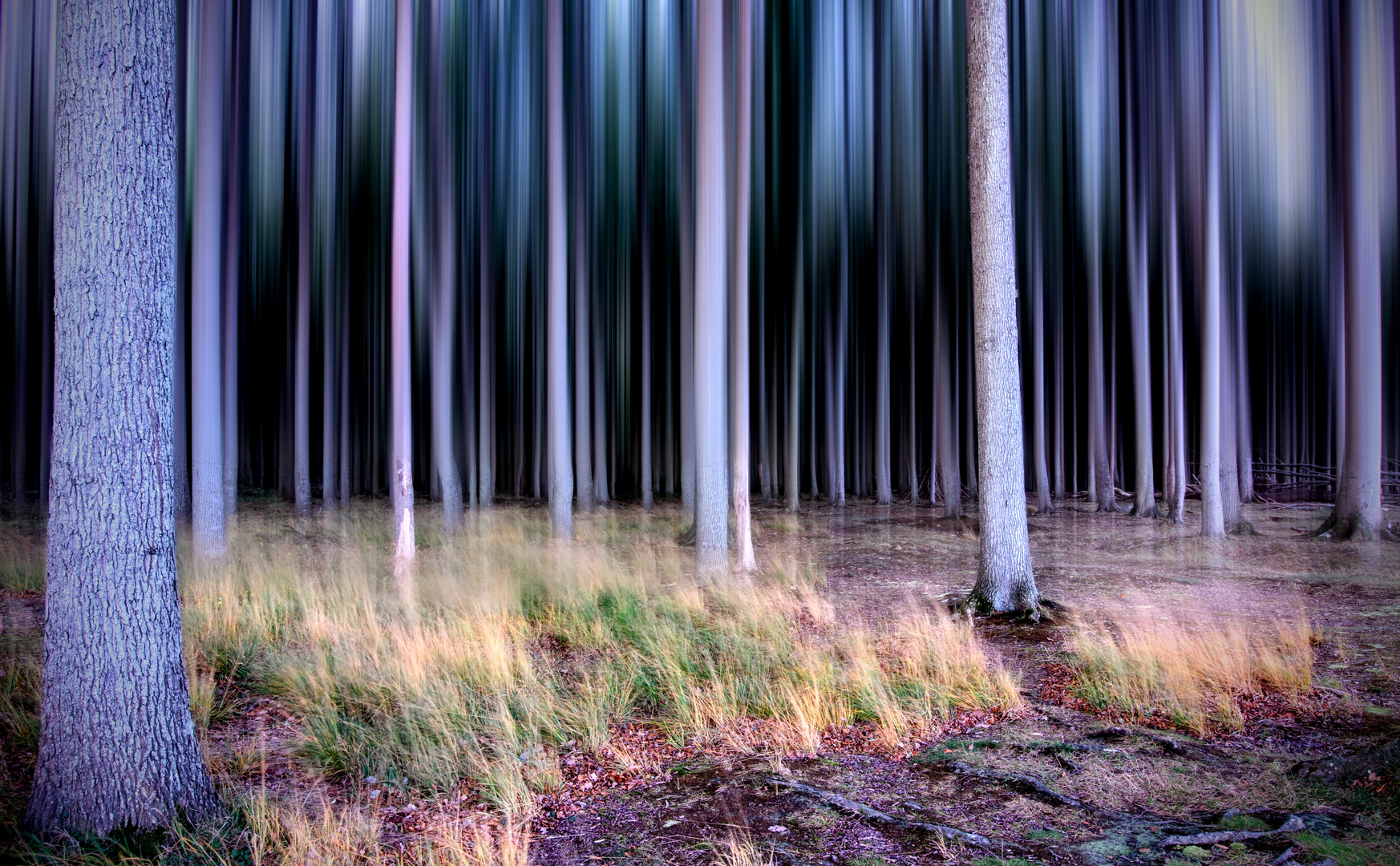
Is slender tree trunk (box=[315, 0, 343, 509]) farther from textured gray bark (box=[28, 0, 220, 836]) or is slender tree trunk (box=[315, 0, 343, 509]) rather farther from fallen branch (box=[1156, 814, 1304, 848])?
fallen branch (box=[1156, 814, 1304, 848])

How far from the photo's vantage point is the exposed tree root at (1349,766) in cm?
439

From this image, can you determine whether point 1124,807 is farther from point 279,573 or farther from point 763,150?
point 763,150

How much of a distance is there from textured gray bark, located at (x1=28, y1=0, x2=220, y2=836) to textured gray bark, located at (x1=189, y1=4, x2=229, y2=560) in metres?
8.89

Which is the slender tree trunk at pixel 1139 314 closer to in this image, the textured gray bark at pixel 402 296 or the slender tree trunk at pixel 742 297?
the slender tree trunk at pixel 742 297

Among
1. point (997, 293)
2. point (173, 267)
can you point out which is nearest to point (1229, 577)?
point (997, 293)

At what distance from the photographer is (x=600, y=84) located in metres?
21.3

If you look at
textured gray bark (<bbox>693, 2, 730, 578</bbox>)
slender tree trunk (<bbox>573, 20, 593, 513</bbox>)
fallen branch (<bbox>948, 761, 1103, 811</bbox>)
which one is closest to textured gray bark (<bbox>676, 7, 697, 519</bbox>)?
slender tree trunk (<bbox>573, 20, 593, 513</bbox>)

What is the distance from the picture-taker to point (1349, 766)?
4.50m

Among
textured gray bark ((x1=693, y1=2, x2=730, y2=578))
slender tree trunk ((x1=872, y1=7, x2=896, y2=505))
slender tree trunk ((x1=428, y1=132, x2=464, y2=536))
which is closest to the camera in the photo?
textured gray bark ((x1=693, y1=2, x2=730, y2=578))

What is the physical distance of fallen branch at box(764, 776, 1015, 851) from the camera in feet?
12.6

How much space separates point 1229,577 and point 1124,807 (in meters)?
9.40

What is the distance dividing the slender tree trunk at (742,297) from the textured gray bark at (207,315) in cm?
781

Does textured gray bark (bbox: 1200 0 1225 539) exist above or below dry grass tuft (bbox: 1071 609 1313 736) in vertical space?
above

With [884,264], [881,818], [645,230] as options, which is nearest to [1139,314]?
[884,264]
